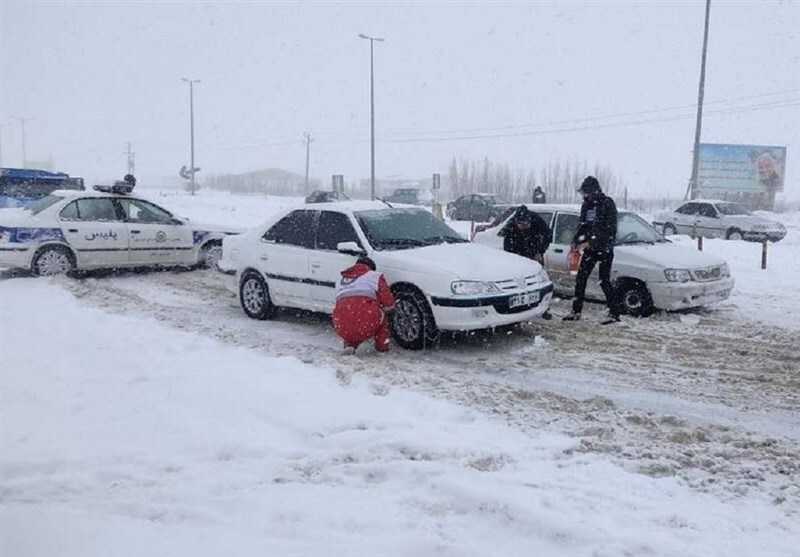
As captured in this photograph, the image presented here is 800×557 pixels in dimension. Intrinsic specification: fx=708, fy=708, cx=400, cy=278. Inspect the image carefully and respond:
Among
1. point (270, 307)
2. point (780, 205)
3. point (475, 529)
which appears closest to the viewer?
point (475, 529)

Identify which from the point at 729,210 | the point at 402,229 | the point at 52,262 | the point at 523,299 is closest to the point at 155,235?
the point at 52,262

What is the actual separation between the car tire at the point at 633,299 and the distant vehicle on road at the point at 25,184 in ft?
48.5

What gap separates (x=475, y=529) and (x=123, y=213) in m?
10.3

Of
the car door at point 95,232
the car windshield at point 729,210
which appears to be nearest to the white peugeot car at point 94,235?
the car door at point 95,232

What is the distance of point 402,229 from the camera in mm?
8266

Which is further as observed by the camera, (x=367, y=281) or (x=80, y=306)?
(x=80, y=306)

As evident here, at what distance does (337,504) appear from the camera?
3797 millimetres

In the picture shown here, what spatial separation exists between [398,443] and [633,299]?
541 cm

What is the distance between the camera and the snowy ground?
11.6 feet

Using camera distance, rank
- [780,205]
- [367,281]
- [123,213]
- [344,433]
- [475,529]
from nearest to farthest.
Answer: [475,529] < [344,433] < [367,281] < [123,213] < [780,205]

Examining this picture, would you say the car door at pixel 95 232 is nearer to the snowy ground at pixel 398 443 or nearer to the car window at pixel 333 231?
the snowy ground at pixel 398 443

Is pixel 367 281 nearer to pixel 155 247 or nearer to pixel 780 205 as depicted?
pixel 155 247

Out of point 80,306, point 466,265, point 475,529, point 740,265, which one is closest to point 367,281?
point 466,265

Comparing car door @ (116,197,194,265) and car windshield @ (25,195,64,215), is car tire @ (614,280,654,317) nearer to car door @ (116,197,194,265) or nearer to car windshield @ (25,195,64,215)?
car door @ (116,197,194,265)
